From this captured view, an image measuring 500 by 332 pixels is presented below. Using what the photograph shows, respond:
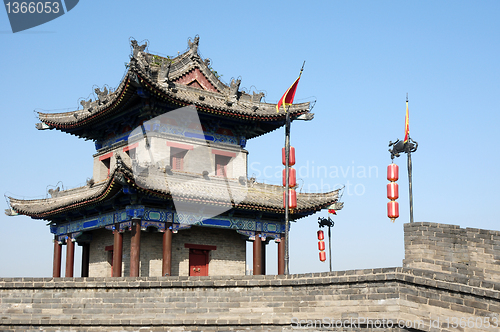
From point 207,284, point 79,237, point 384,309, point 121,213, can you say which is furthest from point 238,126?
point 384,309

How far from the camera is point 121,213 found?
22062 millimetres

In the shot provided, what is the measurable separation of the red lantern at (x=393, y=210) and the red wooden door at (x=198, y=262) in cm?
841

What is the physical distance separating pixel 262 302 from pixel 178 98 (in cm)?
1037

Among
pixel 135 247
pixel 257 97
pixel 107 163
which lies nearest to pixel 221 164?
pixel 257 97

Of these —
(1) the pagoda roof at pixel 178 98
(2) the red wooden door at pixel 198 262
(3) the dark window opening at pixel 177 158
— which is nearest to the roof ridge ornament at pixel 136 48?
(1) the pagoda roof at pixel 178 98

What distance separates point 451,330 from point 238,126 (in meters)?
14.6

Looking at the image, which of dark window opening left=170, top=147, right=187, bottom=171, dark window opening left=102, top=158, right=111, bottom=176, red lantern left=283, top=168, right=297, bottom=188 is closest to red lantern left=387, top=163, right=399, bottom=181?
red lantern left=283, top=168, right=297, bottom=188

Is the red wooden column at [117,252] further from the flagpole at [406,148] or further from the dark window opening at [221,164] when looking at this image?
the flagpole at [406,148]

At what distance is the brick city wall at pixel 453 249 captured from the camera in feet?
49.3

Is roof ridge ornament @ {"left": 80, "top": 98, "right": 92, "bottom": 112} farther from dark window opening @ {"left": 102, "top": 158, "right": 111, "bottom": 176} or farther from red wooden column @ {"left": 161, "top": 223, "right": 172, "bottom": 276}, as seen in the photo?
red wooden column @ {"left": 161, "top": 223, "right": 172, "bottom": 276}

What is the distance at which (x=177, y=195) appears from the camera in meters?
21.2

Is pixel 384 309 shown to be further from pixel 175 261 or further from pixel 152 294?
pixel 175 261

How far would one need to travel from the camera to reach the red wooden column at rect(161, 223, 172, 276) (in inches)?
838

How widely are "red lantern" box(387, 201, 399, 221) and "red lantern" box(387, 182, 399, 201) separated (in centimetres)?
18
